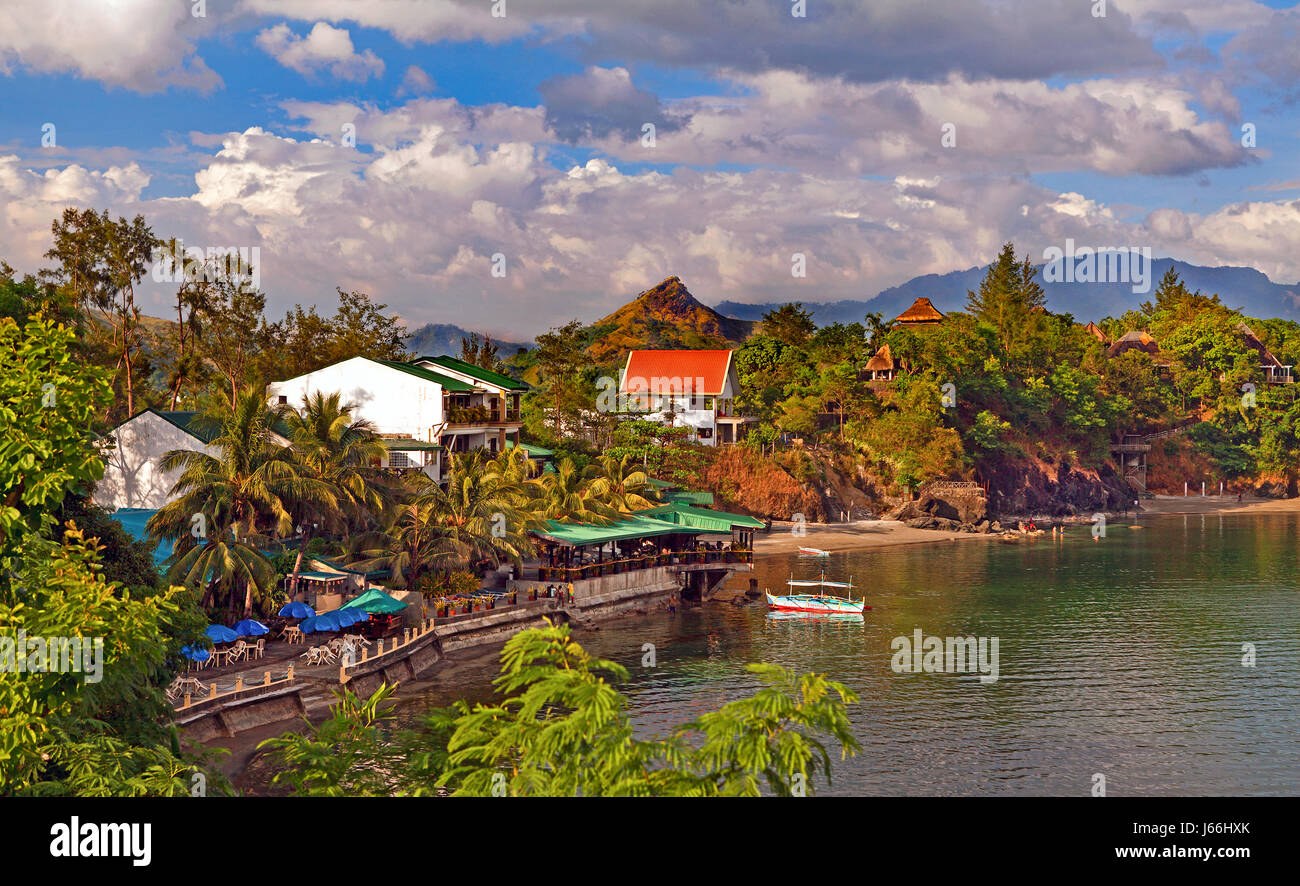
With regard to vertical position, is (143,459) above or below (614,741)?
above

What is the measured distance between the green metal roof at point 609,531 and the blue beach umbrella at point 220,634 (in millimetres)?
20858

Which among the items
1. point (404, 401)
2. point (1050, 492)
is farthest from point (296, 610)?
point (1050, 492)

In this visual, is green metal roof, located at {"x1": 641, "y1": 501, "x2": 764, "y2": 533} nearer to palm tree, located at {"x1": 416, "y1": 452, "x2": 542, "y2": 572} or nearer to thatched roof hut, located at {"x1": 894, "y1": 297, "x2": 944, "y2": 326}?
palm tree, located at {"x1": 416, "y1": 452, "x2": 542, "y2": 572}

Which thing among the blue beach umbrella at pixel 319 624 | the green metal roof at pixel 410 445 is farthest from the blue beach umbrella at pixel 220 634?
the green metal roof at pixel 410 445

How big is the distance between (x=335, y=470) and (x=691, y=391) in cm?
5604

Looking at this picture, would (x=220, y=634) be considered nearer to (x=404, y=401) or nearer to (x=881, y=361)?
(x=404, y=401)

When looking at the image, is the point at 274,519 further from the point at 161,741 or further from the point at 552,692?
the point at 552,692

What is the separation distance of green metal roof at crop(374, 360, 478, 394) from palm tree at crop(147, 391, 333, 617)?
22427mm

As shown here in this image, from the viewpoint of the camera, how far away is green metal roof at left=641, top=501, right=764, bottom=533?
68.3 meters

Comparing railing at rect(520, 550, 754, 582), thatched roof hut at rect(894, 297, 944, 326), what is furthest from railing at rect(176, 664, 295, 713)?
thatched roof hut at rect(894, 297, 944, 326)

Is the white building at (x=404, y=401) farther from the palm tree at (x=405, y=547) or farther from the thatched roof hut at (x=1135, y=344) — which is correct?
the thatched roof hut at (x=1135, y=344)

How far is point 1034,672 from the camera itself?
49812mm
